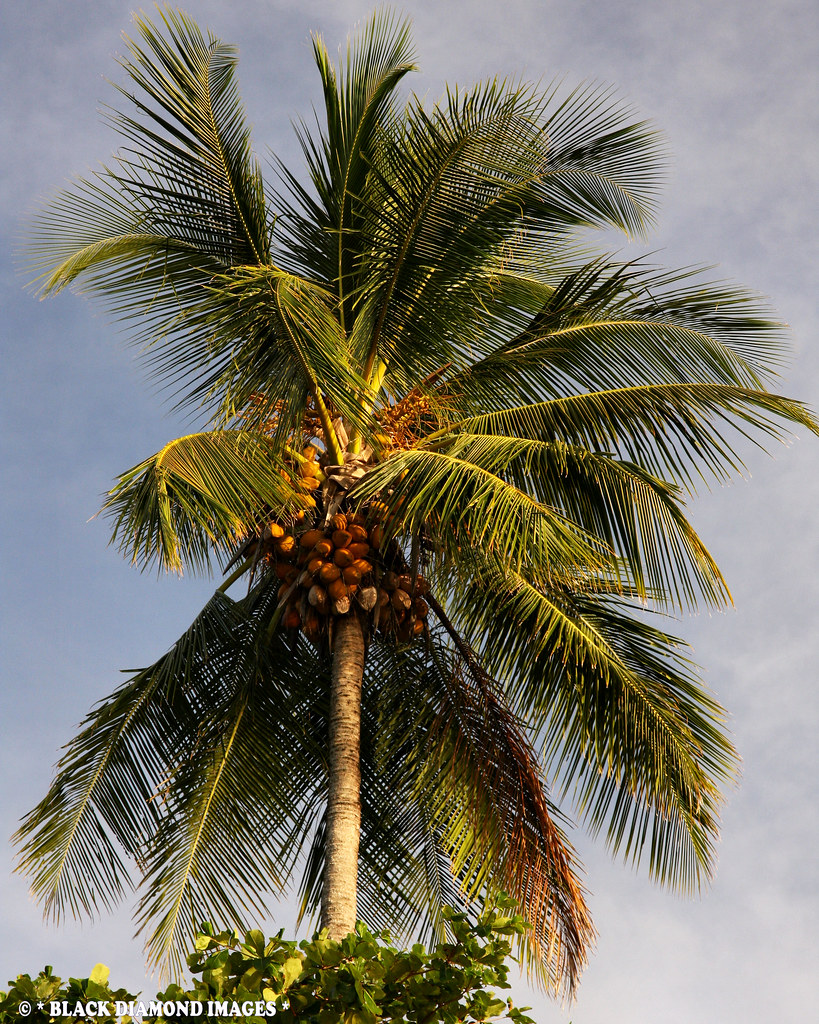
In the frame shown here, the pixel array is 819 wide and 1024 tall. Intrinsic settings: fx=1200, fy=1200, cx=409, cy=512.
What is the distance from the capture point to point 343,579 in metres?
8.88

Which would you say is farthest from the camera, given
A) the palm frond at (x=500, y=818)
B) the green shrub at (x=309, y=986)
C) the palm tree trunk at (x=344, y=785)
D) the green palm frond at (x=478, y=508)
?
the palm frond at (x=500, y=818)

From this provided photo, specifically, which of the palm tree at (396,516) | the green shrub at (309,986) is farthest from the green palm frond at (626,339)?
the green shrub at (309,986)

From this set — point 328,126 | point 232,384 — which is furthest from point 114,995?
point 328,126

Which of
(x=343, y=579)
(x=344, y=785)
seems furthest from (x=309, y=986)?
(x=343, y=579)

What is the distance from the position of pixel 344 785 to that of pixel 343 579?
150cm

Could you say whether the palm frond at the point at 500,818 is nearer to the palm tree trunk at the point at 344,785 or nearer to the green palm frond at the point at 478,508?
the palm tree trunk at the point at 344,785

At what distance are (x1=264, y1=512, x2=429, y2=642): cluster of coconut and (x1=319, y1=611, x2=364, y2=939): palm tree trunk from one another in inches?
8.1

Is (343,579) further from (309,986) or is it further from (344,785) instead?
(309,986)

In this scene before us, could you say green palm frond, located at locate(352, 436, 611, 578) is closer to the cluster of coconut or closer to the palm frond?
the cluster of coconut

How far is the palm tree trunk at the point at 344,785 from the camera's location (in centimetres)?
784

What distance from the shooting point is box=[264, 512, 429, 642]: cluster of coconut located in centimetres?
888

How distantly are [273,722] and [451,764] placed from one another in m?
1.56

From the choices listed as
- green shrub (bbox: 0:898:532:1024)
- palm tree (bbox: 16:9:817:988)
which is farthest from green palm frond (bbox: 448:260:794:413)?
green shrub (bbox: 0:898:532:1024)

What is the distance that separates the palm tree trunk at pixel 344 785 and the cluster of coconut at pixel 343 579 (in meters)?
0.20
